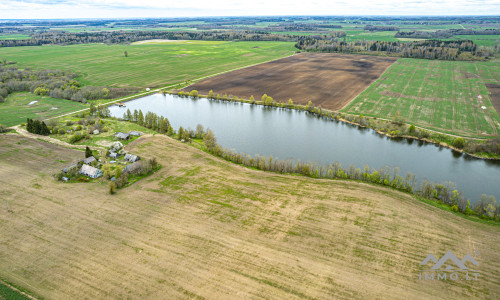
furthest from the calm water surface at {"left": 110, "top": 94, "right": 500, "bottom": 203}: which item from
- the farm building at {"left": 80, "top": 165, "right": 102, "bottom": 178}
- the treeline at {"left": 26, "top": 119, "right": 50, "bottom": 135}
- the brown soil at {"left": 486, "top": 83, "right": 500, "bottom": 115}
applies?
the brown soil at {"left": 486, "top": 83, "right": 500, "bottom": 115}

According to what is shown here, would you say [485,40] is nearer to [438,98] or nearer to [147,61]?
[438,98]

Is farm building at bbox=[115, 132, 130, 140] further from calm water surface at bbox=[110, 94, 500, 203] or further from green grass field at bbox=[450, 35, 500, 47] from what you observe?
green grass field at bbox=[450, 35, 500, 47]

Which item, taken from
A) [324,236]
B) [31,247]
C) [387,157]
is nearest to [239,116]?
[387,157]

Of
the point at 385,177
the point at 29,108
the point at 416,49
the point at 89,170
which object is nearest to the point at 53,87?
the point at 29,108

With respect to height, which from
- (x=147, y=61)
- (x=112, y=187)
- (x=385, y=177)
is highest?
(x=147, y=61)

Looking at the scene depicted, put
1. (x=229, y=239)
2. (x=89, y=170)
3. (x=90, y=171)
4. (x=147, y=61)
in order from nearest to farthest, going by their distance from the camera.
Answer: (x=229, y=239), (x=90, y=171), (x=89, y=170), (x=147, y=61)

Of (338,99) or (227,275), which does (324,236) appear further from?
(338,99)

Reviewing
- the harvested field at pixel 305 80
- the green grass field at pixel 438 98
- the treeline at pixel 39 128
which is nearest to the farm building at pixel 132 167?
the treeline at pixel 39 128
